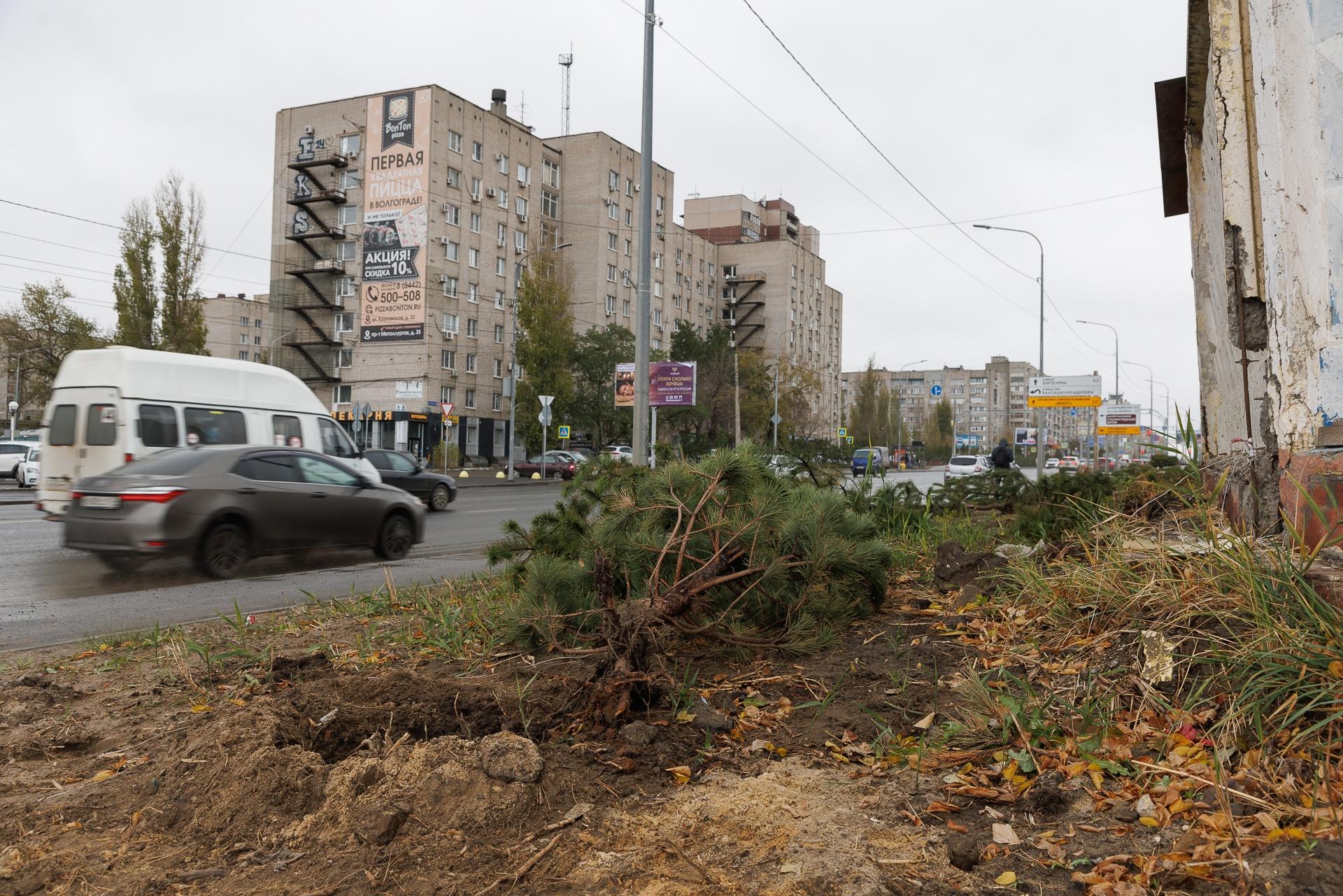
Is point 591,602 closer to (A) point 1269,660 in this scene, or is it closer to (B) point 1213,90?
(A) point 1269,660

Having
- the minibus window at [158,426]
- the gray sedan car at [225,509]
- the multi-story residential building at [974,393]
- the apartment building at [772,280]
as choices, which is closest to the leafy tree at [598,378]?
the apartment building at [772,280]

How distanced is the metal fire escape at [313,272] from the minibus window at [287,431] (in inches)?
1720

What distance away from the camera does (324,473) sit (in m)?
11.3

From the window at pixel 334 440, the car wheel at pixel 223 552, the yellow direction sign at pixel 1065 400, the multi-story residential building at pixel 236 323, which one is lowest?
the car wheel at pixel 223 552

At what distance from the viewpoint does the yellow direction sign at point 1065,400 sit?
99.9ft

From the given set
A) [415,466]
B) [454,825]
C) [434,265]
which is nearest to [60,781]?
[454,825]

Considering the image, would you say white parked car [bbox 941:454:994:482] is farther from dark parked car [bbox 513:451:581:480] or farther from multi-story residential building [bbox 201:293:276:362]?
multi-story residential building [bbox 201:293:276:362]

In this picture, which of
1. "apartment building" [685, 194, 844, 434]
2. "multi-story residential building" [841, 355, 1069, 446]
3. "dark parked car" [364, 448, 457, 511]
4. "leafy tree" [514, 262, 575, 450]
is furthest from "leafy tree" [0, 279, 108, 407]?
"multi-story residential building" [841, 355, 1069, 446]

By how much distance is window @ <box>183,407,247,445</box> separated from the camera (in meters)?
14.1

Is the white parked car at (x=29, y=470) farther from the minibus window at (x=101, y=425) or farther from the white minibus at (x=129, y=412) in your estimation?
the minibus window at (x=101, y=425)

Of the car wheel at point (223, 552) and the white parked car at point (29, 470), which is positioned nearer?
the car wheel at point (223, 552)

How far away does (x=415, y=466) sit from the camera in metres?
21.2

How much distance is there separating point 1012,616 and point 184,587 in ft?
26.2

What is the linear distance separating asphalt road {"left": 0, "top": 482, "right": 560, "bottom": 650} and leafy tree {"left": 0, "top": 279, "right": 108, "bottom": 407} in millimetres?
45078
